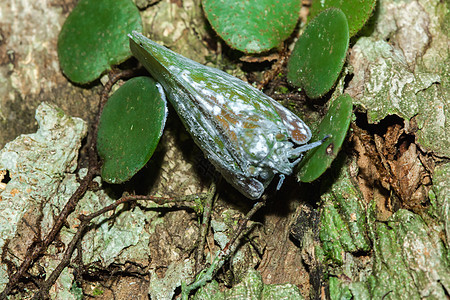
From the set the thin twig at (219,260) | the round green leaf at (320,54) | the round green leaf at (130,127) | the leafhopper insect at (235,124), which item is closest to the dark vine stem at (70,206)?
the round green leaf at (130,127)

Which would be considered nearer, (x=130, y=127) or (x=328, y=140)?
(x=328, y=140)

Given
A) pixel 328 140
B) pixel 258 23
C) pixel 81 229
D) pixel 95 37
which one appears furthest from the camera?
pixel 95 37

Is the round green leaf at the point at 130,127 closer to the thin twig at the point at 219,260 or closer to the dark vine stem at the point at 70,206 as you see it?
the dark vine stem at the point at 70,206

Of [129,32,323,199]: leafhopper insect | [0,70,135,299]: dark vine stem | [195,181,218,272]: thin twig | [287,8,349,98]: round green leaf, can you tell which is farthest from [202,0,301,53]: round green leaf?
[195,181,218,272]: thin twig

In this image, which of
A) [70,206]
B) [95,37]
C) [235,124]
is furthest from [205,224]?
[95,37]

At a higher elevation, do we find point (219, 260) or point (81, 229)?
point (219, 260)

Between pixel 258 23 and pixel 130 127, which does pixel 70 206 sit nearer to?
pixel 130 127

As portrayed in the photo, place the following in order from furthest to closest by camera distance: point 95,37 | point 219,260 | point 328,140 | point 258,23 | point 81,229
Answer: point 95,37
point 258,23
point 81,229
point 219,260
point 328,140
